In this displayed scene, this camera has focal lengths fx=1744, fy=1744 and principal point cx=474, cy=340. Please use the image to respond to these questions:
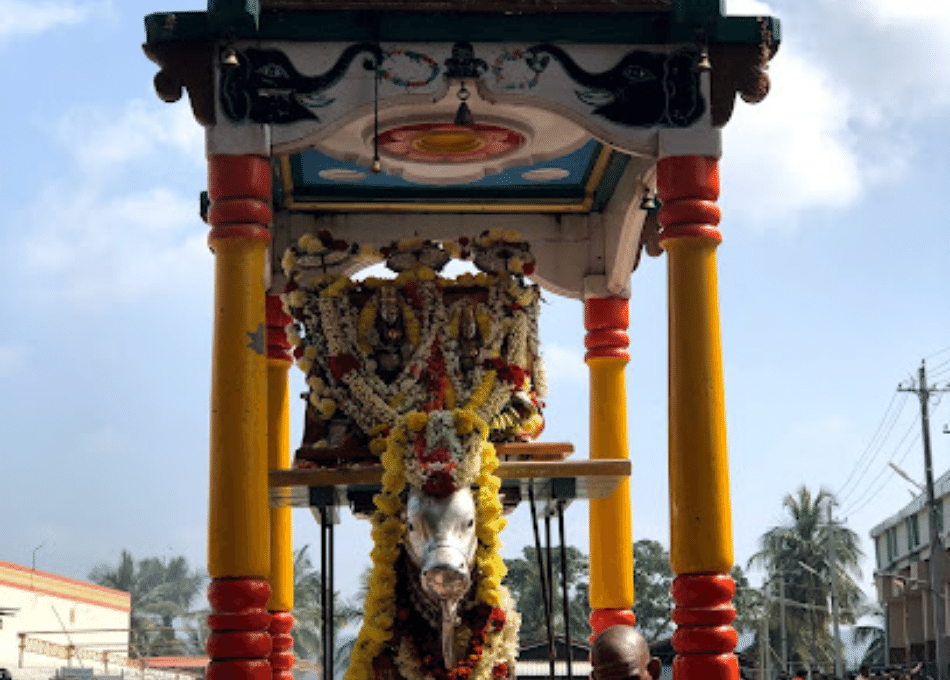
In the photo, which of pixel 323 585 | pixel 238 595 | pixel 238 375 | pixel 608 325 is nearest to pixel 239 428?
pixel 238 375

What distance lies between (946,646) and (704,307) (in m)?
45.1

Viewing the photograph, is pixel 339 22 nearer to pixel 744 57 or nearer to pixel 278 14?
pixel 278 14

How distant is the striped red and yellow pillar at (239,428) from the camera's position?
13.3m

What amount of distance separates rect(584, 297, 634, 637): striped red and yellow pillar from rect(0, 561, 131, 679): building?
103 ft

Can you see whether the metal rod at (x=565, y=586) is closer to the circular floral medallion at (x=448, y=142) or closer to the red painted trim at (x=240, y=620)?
the red painted trim at (x=240, y=620)

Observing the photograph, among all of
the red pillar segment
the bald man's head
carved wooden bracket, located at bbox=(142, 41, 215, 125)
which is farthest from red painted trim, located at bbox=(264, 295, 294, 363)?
the bald man's head

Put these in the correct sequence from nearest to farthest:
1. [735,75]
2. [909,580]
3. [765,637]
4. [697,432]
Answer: [697,432] → [735,75] → [909,580] → [765,637]

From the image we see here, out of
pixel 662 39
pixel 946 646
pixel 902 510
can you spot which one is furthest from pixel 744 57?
pixel 902 510

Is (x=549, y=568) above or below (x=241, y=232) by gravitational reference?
below

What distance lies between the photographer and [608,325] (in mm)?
18672

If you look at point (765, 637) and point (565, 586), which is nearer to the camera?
point (565, 586)

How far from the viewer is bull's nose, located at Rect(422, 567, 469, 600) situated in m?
13.1

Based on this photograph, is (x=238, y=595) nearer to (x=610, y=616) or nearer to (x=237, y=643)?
(x=237, y=643)

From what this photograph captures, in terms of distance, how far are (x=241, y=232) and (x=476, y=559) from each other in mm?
3183
